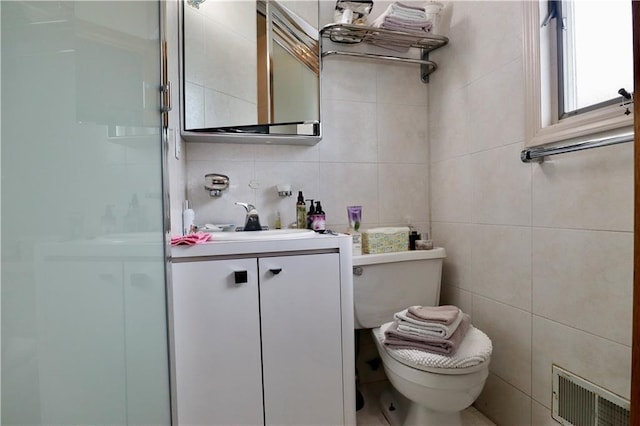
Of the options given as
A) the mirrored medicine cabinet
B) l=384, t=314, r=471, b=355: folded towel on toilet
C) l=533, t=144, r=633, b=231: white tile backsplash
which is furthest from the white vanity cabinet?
l=533, t=144, r=633, b=231: white tile backsplash

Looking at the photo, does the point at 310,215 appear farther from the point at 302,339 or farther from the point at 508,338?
the point at 508,338

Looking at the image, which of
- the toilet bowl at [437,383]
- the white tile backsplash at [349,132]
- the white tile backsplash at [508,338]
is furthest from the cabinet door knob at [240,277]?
the white tile backsplash at [508,338]

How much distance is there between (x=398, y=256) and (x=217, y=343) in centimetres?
85

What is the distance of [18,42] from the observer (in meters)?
0.36

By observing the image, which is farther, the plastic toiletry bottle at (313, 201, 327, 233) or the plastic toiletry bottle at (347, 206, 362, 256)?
the plastic toiletry bottle at (347, 206, 362, 256)

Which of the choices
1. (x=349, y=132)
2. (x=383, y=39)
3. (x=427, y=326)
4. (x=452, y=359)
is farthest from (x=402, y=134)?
(x=452, y=359)

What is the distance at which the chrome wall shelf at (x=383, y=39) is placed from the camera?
1523 millimetres

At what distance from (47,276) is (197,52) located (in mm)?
1277

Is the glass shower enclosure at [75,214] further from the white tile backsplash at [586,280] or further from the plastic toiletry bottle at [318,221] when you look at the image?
the white tile backsplash at [586,280]

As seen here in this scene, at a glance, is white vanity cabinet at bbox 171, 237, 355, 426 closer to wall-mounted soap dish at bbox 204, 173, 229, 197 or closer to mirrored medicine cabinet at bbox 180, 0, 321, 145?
wall-mounted soap dish at bbox 204, 173, 229, 197

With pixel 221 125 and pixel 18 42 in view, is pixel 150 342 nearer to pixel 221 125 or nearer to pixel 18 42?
pixel 18 42

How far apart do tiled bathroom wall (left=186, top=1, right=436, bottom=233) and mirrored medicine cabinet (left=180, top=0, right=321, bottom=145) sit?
104mm

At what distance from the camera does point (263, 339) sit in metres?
1.12

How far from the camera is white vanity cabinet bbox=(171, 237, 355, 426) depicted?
105cm
